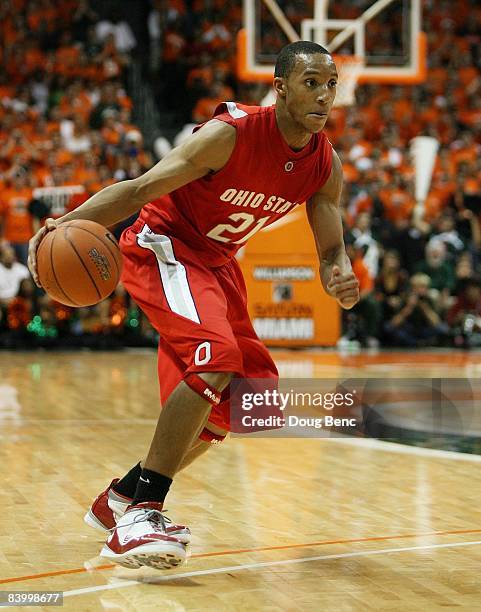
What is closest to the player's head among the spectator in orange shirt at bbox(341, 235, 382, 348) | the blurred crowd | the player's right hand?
the player's right hand

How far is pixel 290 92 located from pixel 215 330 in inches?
38.8

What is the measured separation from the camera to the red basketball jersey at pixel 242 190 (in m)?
4.44

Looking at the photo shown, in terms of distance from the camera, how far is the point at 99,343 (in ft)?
45.3

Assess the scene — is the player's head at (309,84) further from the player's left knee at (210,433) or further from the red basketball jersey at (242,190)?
the player's left knee at (210,433)

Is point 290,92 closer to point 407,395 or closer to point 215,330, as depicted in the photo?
point 215,330

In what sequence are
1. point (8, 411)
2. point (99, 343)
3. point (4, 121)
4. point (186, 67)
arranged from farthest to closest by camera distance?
point (186, 67)
point (4, 121)
point (99, 343)
point (8, 411)

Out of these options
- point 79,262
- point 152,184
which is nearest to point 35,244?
point 79,262

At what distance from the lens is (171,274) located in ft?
14.6

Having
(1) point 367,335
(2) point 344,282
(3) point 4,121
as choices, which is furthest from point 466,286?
(2) point 344,282

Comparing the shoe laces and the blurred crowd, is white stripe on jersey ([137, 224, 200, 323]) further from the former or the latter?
the blurred crowd

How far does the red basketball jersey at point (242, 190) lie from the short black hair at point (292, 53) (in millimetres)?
Result: 172

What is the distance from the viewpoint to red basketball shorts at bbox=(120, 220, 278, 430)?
13.8 ft

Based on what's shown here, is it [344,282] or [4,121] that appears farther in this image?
[4,121]

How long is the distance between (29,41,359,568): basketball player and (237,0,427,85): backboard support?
8.15 m
